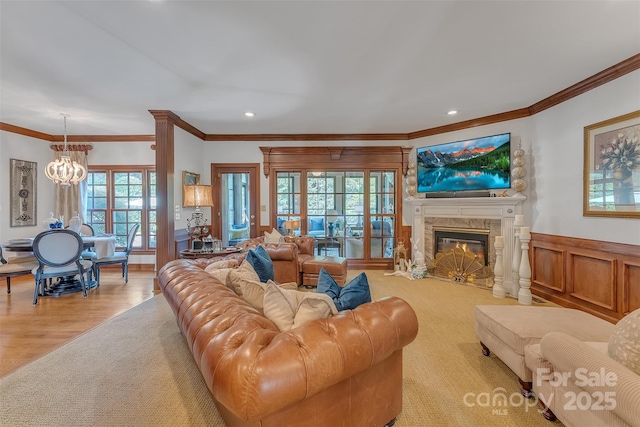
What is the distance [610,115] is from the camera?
2.87 m

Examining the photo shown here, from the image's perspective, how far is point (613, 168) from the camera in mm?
2830

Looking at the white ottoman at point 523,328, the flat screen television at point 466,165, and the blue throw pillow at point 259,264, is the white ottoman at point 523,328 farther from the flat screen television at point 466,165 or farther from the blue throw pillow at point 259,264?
the flat screen television at point 466,165

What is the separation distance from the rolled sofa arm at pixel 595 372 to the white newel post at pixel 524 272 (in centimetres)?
239

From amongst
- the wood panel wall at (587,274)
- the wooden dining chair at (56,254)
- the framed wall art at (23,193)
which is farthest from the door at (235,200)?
the wood panel wall at (587,274)

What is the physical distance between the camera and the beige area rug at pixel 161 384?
166cm

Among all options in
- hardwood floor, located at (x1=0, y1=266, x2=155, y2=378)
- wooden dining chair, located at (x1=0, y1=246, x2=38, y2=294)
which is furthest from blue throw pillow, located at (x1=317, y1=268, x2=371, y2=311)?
wooden dining chair, located at (x1=0, y1=246, x2=38, y2=294)

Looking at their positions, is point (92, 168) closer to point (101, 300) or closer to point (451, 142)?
point (101, 300)

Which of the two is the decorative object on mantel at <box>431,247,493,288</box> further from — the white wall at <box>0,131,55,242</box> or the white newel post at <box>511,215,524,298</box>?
the white wall at <box>0,131,55,242</box>

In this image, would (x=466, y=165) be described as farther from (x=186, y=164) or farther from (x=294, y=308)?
(x=186, y=164)

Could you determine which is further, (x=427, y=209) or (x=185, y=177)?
(x=427, y=209)

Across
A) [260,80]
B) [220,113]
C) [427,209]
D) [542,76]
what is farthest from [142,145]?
[542,76]

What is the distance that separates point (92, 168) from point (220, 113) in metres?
3.36

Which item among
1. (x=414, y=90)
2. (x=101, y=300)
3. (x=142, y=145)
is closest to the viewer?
(x=414, y=90)

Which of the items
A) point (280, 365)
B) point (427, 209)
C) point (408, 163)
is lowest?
point (280, 365)
